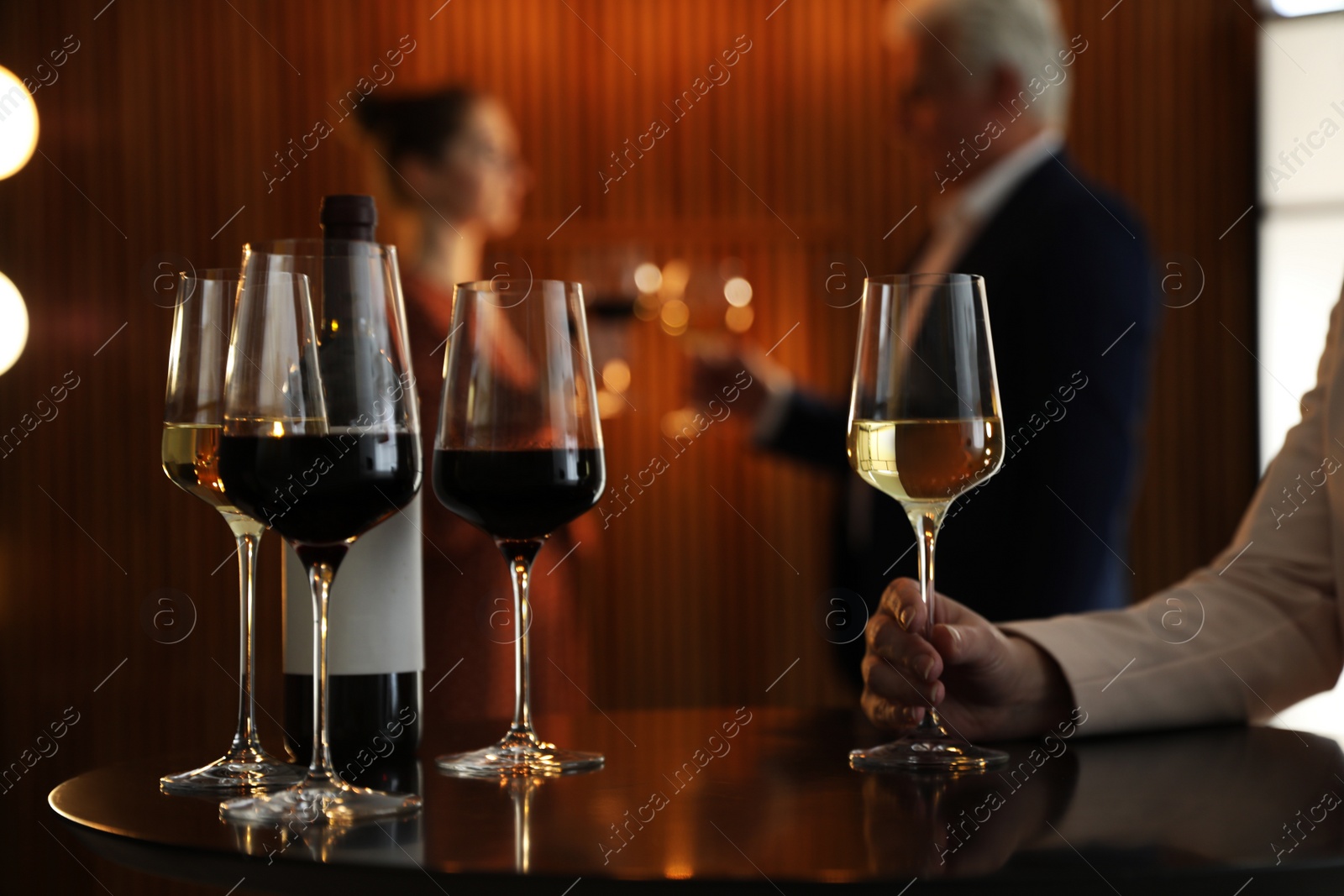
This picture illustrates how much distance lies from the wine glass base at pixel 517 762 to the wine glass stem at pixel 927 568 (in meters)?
0.25

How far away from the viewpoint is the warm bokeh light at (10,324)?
400cm

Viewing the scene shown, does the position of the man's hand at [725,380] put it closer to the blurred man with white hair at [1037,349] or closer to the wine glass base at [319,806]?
A: the blurred man with white hair at [1037,349]

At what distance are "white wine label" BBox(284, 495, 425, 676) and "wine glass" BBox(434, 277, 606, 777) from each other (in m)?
0.08

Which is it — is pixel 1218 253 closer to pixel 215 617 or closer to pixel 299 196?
pixel 299 196

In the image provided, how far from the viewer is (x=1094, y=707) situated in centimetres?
107

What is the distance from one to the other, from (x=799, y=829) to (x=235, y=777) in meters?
0.40

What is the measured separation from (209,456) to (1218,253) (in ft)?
11.9

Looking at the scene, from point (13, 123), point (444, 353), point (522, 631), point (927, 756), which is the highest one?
point (13, 123)

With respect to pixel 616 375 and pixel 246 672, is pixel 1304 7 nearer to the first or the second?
pixel 616 375

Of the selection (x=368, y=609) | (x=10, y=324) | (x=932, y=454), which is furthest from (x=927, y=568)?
(x=10, y=324)

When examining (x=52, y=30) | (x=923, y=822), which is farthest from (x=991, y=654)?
(x=52, y=30)

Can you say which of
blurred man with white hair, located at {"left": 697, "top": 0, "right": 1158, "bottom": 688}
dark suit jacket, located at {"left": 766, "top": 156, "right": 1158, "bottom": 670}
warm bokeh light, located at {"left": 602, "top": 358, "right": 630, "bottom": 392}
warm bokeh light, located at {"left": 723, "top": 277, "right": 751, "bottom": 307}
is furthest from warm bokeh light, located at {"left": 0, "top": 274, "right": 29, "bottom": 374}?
dark suit jacket, located at {"left": 766, "top": 156, "right": 1158, "bottom": 670}

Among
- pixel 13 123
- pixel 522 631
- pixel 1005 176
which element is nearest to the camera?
pixel 522 631

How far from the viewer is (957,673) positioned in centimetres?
105
